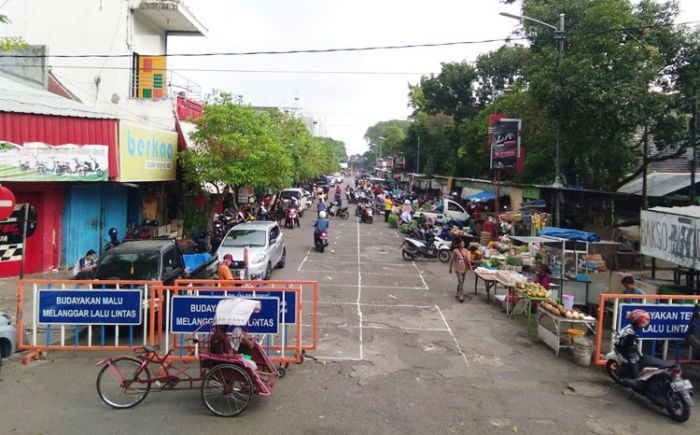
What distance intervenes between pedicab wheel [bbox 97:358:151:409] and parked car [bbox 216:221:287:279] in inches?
279

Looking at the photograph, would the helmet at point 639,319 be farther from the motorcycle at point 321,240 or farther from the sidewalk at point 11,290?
the motorcycle at point 321,240

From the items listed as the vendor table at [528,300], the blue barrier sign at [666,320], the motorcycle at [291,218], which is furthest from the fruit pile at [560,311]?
the motorcycle at [291,218]

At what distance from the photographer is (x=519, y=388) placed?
25.0ft

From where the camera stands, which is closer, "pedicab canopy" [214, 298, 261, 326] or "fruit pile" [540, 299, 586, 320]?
"pedicab canopy" [214, 298, 261, 326]

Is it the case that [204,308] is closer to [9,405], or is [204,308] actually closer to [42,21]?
[9,405]

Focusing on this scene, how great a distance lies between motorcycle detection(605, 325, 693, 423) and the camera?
6.63 m

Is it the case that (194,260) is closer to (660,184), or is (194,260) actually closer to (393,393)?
(393,393)

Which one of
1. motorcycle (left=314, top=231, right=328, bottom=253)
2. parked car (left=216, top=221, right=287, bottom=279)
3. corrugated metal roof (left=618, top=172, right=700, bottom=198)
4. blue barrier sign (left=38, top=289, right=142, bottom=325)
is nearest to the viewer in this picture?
blue barrier sign (left=38, top=289, right=142, bottom=325)

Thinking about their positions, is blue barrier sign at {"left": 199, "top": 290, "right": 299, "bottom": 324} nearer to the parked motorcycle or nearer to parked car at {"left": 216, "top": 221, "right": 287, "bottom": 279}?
the parked motorcycle

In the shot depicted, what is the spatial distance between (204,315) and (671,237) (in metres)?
8.32

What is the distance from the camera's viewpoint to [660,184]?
20.4m

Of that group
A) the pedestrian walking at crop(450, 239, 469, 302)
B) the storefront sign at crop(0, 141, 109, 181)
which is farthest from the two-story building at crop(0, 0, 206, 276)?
the pedestrian walking at crop(450, 239, 469, 302)

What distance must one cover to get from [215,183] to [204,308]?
12325mm

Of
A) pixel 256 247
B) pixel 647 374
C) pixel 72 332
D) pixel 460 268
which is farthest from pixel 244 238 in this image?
pixel 647 374
